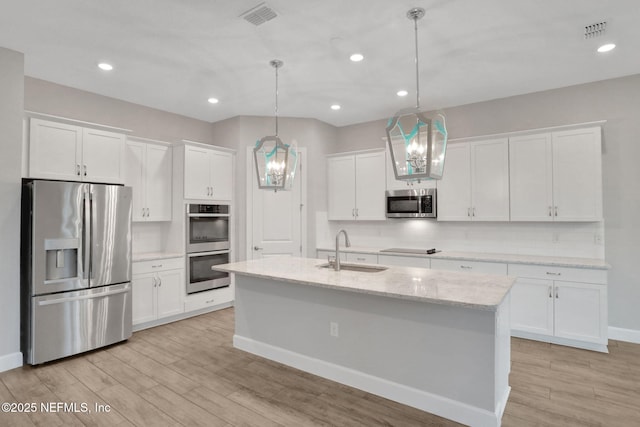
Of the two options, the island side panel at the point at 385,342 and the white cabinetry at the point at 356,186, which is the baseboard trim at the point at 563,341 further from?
the white cabinetry at the point at 356,186

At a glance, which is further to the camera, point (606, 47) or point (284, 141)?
point (284, 141)

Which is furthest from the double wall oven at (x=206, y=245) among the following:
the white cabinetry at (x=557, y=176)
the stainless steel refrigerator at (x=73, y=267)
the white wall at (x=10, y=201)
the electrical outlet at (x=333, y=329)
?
the white cabinetry at (x=557, y=176)

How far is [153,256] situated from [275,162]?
2492 mm

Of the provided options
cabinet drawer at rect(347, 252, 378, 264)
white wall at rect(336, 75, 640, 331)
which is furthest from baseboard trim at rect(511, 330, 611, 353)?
cabinet drawer at rect(347, 252, 378, 264)

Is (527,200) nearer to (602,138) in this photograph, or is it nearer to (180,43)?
(602,138)

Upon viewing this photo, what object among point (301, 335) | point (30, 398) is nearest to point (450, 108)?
point (301, 335)

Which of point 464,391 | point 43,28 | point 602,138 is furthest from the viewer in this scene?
point 602,138

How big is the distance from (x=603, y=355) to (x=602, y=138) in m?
2.39

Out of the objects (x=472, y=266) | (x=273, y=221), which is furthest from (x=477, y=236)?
(x=273, y=221)

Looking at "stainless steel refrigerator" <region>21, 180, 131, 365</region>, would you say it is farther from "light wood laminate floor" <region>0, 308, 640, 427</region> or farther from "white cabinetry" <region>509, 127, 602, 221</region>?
"white cabinetry" <region>509, 127, 602, 221</region>

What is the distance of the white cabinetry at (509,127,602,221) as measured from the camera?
12.3 ft

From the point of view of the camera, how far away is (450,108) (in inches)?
194

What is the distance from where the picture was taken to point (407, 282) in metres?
2.56

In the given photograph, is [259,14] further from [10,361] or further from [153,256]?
[10,361]
